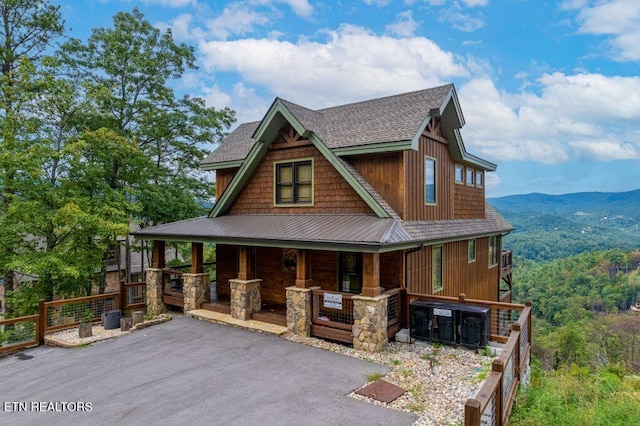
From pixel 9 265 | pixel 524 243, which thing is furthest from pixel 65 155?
pixel 524 243

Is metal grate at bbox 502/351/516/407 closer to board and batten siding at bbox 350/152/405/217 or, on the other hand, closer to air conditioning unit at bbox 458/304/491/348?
air conditioning unit at bbox 458/304/491/348

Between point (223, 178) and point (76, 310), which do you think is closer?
point (76, 310)

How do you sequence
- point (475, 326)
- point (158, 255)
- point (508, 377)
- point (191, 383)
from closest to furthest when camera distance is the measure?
point (508, 377) < point (191, 383) < point (475, 326) < point (158, 255)

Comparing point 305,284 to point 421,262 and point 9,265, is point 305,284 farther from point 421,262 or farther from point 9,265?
point 9,265

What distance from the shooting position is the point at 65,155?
12.8 m

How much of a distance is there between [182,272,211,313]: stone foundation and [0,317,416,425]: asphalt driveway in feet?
6.87

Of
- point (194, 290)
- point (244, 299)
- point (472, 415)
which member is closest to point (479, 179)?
point (244, 299)

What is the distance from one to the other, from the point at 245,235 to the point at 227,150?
5871 mm

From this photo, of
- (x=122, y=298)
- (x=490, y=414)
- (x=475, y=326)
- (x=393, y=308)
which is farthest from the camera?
(x=122, y=298)

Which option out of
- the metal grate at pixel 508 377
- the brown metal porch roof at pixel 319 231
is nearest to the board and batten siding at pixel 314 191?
the brown metal porch roof at pixel 319 231

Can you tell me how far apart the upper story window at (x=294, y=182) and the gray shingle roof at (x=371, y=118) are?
1150mm

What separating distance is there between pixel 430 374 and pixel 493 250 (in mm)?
11677

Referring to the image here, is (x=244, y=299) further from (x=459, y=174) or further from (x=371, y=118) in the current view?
(x=459, y=174)

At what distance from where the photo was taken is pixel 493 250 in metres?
16.9
